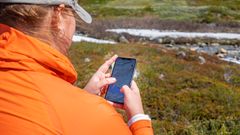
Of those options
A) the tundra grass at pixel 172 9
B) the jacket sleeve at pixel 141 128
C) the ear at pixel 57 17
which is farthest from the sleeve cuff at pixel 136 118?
the tundra grass at pixel 172 9

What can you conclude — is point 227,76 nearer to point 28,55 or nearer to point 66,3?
point 66,3

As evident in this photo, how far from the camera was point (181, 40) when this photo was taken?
4512 centimetres

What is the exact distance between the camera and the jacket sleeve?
370cm

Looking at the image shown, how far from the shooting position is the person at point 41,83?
305 centimetres

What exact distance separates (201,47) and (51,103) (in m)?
40.2

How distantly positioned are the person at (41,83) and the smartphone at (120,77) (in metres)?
0.72

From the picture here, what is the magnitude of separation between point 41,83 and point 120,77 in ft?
4.14

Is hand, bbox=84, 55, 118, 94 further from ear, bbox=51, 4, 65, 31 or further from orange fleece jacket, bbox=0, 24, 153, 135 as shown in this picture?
orange fleece jacket, bbox=0, 24, 153, 135

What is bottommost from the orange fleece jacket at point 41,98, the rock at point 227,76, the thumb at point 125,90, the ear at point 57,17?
the rock at point 227,76

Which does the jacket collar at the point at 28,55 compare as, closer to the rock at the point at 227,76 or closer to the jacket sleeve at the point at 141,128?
the jacket sleeve at the point at 141,128

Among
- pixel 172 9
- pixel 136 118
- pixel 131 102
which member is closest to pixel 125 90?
pixel 131 102

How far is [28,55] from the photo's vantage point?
123 inches

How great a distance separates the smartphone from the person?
0.72m

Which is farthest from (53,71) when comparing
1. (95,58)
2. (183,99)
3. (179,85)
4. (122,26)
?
(122,26)
